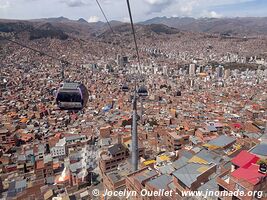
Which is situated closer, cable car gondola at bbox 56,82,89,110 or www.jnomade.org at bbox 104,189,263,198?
www.jnomade.org at bbox 104,189,263,198

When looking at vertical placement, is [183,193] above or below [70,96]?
below

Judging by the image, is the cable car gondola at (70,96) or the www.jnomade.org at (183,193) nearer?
the www.jnomade.org at (183,193)

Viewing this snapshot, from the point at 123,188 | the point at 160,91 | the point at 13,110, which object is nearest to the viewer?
the point at 123,188

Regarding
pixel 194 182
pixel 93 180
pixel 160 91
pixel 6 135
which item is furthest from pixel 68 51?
pixel 194 182

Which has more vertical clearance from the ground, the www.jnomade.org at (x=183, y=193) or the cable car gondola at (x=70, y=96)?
the cable car gondola at (x=70, y=96)

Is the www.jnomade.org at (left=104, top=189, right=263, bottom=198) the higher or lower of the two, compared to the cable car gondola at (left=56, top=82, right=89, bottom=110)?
lower

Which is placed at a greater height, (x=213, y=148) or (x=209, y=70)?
(x=213, y=148)

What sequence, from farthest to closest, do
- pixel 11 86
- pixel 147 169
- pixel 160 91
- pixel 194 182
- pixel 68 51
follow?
pixel 68 51 → pixel 11 86 → pixel 160 91 → pixel 147 169 → pixel 194 182

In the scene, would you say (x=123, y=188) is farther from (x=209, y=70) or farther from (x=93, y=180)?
(x=209, y=70)
